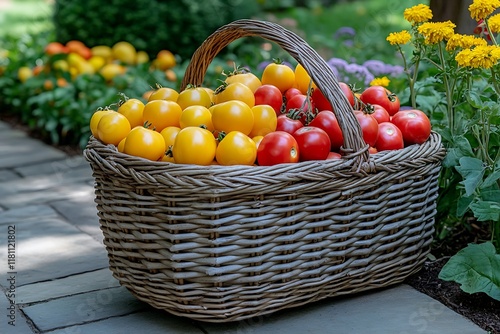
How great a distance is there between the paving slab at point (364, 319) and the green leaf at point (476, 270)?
115 mm

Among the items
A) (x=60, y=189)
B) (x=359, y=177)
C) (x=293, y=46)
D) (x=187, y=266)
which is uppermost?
(x=293, y=46)

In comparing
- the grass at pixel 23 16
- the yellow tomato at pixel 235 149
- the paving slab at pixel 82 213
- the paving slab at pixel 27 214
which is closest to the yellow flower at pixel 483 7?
the yellow tomato at pixel 235 149

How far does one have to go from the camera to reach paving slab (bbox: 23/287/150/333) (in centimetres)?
265

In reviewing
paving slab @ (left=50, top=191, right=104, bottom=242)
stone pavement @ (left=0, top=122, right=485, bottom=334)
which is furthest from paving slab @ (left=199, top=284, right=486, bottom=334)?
paving slab @ (left=50, top=191, right=104, bottom=242)

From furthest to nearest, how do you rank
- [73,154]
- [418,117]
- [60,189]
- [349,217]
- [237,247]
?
[73,154], [60,189], [418,117], [349,217], [237,247]

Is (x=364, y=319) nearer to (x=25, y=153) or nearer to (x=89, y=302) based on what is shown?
(x=89, y=302)

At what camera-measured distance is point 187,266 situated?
243 centimetres

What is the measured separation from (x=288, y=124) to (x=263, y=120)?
0.28ft

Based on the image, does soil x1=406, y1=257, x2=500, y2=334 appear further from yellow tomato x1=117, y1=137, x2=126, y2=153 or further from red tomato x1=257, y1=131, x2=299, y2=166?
yellow tomato x1=117, y1=137, x2=126, y2=153

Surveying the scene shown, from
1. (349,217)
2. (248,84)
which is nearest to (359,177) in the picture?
(349,217)

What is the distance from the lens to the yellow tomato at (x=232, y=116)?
2.54 meters

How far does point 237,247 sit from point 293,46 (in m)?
0.64

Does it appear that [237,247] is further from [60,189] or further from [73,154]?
[73,154]

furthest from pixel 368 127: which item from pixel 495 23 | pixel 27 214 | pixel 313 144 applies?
pixel 27 214
